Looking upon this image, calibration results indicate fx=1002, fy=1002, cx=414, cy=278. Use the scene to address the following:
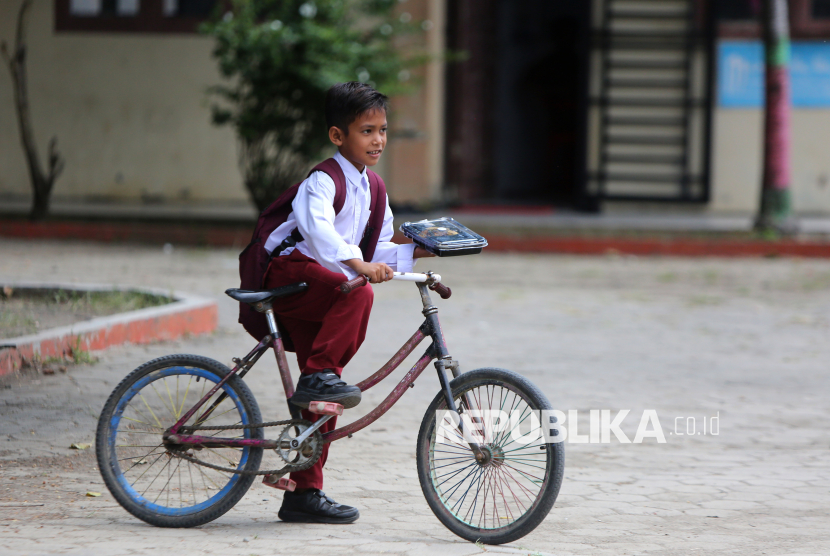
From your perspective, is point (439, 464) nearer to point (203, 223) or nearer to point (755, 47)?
point (203, 223)

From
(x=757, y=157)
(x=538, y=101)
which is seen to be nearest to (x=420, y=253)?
(x=757, y=157)

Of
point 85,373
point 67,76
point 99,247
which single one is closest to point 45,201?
point 99,247

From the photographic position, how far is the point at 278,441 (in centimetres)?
351

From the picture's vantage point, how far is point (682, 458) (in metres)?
4.70

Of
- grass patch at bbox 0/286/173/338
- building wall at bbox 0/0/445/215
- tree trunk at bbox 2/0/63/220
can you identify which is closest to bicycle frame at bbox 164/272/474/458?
grass patch at bbox 0/286/173/338

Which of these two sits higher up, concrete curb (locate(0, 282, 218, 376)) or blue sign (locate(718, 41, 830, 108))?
blue sign (locate(718, 41, 830, 108))

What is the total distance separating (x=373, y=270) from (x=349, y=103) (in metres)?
0.61

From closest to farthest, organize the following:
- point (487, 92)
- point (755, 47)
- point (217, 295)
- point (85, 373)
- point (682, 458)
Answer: point (682, 458), point (85, 373), point (217, 295), point (755, 47), point (487, 92)

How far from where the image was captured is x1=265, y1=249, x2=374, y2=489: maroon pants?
3426mm

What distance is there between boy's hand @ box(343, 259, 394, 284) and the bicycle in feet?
0.38

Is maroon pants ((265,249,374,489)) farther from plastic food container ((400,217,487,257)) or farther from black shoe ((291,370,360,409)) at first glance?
plastic food container ((400,217,487,257))

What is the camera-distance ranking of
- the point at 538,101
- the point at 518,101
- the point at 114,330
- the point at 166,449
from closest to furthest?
the point at 166,449, the point at 114,330, the point at 518,101, the point at 538,101

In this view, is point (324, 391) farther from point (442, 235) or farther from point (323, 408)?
point (442, 235)

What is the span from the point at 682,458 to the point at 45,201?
35.2ft
